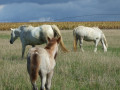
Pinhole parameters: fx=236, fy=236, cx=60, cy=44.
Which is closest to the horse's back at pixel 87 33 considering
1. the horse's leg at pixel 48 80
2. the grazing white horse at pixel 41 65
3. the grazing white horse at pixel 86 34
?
the grazing white horse at pixel 86 34

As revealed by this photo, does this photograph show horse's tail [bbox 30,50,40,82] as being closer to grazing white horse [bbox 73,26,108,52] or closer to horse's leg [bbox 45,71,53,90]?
horse's leg [bbox 45,71,53,90]

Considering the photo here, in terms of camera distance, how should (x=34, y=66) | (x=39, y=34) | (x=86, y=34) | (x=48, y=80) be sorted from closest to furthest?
(x=34, y=66)
(x=48, y=80)
(x=39, y=34)
(x=86, y=34)

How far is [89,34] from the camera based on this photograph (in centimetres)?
1565

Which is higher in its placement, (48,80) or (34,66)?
(34,66)

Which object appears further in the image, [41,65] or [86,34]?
[86,34]

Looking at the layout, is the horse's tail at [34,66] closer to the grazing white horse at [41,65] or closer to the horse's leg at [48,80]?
the grazing white horse at [41,65]

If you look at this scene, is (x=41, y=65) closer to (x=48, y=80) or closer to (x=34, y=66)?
(x=34, y=66)

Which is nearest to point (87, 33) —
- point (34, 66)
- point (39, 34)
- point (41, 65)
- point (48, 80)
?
point (39, 34)

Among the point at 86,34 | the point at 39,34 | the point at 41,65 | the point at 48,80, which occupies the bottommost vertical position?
the point at 86,34

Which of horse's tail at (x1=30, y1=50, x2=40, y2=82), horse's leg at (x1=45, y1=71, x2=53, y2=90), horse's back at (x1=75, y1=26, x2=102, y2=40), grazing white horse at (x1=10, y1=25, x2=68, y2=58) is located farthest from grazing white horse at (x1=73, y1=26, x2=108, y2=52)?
horse's tail at (x1=30, y1=50, x2=40, y2=82)

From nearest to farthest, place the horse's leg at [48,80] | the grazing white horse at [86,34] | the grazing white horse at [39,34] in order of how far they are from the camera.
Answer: the horse's leg at [48,80] → the grazing white horse at [39,34] → the grazing white horse at [86,34]

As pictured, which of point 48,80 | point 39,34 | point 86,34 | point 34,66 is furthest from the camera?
point 86,34

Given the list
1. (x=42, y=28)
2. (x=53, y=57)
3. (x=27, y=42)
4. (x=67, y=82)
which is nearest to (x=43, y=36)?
(x=42, y=28)

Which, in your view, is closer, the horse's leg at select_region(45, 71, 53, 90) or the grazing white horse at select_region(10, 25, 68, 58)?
the horse's leg at select_region(45, 71, 53, 90)
